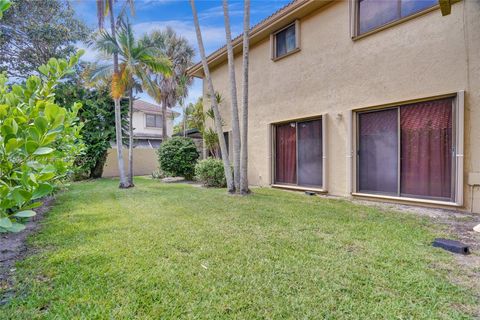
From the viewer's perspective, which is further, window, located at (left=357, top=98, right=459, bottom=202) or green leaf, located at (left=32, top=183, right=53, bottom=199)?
window, located at (left=357, top=98, right=459, bottom=202)

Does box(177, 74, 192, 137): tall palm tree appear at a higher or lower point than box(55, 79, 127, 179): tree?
higher

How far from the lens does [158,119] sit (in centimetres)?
2661

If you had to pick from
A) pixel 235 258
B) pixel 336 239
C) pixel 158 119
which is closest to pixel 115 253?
pixel 235 258

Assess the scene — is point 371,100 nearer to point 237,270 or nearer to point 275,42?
point 275,42

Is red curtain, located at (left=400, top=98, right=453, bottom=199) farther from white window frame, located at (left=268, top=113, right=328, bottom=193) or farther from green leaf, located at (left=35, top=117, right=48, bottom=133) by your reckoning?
green leaf, located at (left=35, top=117, right=48, bottom=133)

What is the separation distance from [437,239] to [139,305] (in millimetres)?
4047

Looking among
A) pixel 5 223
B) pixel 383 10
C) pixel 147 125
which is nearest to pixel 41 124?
pixel 5 223

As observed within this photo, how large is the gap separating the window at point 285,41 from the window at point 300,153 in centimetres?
257

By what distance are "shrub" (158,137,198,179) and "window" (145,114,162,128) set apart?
1349 cm

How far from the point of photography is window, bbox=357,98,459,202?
5711mm

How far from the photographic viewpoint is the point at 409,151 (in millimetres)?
6207

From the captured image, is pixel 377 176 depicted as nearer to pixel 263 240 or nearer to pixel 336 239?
pixel 336 239

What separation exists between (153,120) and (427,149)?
24.4 metres

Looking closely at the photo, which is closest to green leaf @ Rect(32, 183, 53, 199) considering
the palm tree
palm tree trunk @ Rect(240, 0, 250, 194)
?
palm tree trunk @ Rect(240, 0, 250, 194)
